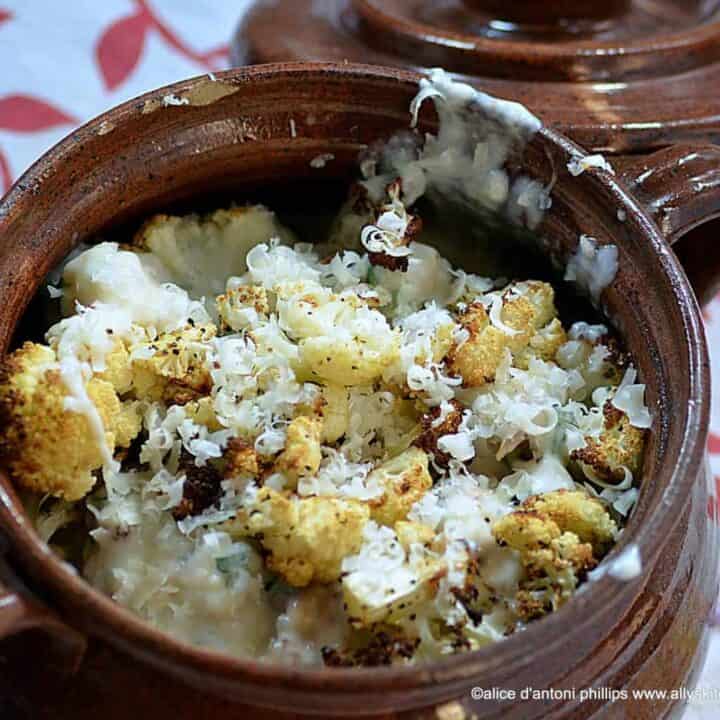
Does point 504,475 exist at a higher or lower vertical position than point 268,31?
lower

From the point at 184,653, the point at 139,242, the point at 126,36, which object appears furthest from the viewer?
the point at 126,36

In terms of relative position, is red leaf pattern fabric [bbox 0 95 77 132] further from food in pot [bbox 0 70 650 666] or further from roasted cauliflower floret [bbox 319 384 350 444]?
roasted cauliflower floret [bbox 319 384 350 444]

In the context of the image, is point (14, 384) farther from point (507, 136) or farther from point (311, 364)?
point (507, 136)

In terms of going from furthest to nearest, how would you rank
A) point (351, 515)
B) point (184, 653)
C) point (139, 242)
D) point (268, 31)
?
1. point (268, 31)
2. point (139, 242)
3. point (351, 515)
4. point (184, 653)

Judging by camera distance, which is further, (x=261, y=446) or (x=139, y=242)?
(x=139, y=242)

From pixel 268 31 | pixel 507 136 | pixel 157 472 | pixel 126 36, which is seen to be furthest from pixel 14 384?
pixel 126 36

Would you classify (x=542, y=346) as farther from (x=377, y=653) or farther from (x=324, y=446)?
(x=377, y=653)

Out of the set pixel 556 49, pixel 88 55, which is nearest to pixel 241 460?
pixel 556 49

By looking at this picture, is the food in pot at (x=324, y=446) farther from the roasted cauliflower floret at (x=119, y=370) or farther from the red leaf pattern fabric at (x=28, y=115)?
the red leaf pattern fabric at (x=28, y=115)

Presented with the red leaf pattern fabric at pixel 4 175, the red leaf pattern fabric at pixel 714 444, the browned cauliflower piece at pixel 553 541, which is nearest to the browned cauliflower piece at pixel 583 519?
the browned cauliflower piece at pixel 553 541
